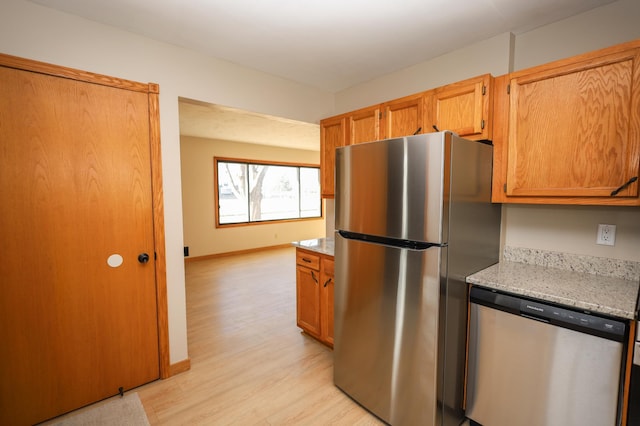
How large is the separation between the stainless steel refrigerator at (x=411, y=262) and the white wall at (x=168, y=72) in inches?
48.2

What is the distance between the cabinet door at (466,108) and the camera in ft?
6.18

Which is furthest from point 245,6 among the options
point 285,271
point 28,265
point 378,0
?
point 285,271

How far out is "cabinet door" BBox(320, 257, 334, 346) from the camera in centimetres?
255

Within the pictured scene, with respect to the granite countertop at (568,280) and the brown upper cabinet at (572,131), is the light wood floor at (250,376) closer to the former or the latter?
the granite countertop at (568,280)

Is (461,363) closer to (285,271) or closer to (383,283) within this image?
(383,283)

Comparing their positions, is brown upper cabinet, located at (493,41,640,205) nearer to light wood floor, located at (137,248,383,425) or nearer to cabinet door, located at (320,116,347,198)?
cabinet door, located at (320,116,347,198)

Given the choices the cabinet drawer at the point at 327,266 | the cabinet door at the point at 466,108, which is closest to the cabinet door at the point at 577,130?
the cabinet door at the point at 466,108

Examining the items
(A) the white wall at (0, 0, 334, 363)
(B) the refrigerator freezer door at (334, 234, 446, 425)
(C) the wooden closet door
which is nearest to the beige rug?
(C) the wooden closet door

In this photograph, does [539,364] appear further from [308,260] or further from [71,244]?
[71,244]

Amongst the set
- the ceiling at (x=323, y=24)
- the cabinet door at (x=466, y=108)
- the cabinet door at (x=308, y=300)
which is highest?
the ceiling at (x=323, y=24)

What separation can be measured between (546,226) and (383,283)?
1.22 metres

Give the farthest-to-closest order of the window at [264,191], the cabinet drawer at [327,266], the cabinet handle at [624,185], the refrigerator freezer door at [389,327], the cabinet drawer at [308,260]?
1. the window at [264,191]
2. the cabinet drawer at [308,260]
3. the cabinet drawer at [327,266]
4. the refrigerator freezer door at [389,327]
5. the cabinet handle at [624,185]

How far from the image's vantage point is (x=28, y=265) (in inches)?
69.2

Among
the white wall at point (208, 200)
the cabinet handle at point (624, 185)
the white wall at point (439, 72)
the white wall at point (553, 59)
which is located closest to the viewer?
the cabinet handle at point (624, 185)
